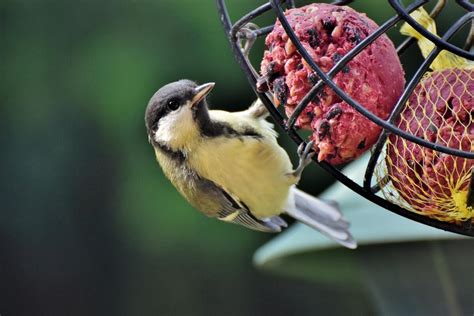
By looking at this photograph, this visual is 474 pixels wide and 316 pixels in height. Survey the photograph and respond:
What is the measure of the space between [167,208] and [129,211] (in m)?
0.38

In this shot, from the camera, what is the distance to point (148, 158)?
6672 mm

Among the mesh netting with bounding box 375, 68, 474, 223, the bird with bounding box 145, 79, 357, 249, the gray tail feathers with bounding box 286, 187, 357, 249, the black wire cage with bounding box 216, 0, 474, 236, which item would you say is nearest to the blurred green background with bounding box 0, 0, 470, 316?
the gray tail feathers with bounding box 286, 187, 357, 249

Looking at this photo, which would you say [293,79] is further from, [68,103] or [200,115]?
[68,103]

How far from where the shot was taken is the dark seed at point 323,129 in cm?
240

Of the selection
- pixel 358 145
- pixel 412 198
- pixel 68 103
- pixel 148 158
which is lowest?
pixel 148 158

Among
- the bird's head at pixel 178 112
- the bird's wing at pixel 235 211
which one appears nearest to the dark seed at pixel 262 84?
the bird's head at pixel 178 112

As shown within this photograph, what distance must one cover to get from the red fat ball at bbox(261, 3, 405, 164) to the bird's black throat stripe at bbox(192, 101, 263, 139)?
57 centimetres

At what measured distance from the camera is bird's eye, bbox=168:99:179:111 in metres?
2.97

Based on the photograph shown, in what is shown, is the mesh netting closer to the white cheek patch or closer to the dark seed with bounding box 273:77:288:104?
the dark seed with bounding box 273:77:288:104

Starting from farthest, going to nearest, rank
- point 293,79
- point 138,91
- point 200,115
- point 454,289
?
point 138,91 → point 454,289 → point 200,115 → point 293,79

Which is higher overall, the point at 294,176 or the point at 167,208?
the point at 294,176

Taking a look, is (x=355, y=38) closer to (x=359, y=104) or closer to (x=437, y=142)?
(x=359, y=104)

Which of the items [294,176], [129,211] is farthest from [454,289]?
[129,211]

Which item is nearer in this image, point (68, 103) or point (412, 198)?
point (412, 198)
